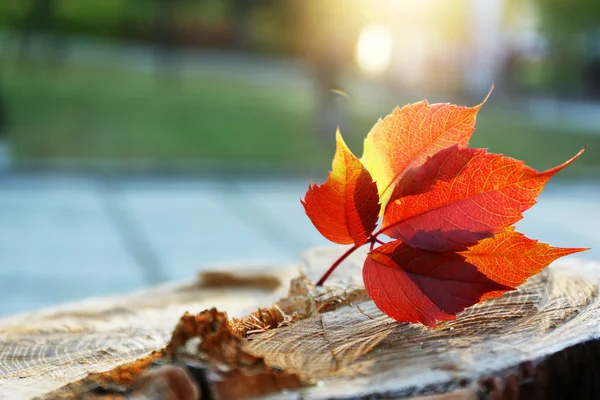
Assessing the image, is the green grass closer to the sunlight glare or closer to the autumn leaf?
the sunlight glare

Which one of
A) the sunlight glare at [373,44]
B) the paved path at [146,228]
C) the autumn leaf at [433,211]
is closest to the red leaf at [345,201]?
the autumn leaf at [433,211]

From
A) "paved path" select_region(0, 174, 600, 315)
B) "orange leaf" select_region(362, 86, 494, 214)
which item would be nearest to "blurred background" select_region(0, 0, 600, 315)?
"paved path" select_region(0, 174, 600, 315)

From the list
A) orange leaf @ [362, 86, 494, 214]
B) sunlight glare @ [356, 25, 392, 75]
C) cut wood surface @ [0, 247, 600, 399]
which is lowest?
cut wood surface @ [0, 247, 600, 399]

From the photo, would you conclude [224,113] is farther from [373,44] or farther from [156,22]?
[156,22]

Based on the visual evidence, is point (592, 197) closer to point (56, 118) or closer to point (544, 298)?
point (544, 298)

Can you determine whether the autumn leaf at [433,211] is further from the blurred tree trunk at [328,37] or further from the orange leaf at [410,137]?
the blurred tree trunk at [328,37]

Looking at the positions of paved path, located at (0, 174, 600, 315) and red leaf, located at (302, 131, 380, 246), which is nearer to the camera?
red leaf, located at (302, 131, 380, 246)

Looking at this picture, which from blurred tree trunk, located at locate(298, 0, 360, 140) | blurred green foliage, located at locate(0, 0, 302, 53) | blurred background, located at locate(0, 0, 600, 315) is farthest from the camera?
blurred green foliage, located at locate(0, 0, 302, 53)

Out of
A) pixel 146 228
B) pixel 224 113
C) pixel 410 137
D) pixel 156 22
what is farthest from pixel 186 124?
pixel 410 137

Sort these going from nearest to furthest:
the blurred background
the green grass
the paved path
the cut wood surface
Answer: the cut wood surface → the paved path → the blurred background → the green grass
